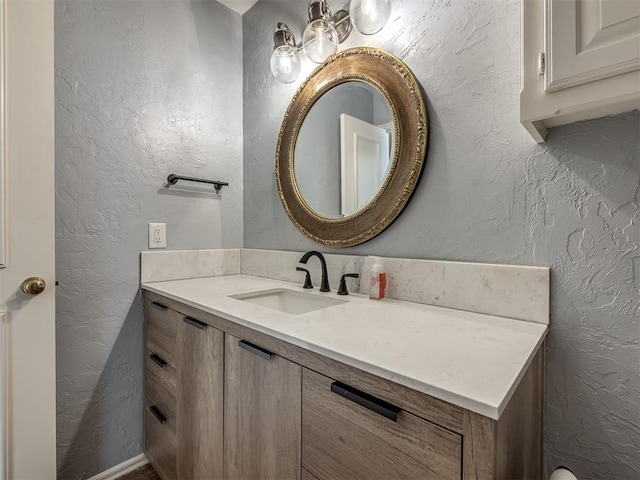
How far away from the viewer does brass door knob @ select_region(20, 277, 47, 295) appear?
1032 millimetres

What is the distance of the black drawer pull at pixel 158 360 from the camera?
135 cm

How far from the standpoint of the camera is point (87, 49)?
136 cm

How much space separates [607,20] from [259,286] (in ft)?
4.46

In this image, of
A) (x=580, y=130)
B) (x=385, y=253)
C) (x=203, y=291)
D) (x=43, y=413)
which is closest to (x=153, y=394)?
(x=43, y=413)

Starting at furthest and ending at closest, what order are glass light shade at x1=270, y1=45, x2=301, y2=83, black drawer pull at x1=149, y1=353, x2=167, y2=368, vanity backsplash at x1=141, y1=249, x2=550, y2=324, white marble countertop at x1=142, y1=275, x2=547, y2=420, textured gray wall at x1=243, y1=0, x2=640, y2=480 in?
1. glass light shade at x1=270, y1=45, x2=301, y2=83
2. black drawer pull at x1=149, y1=353, x2=167, y2=368
3. vanity backsplash at x1=141, y1=249, x2=550, y2=324
4. textured gray wall at x1=243, y1=0, x2=640, y2=480
5. white marble countertop at x1=142, y1=275, x2=547, y2=420

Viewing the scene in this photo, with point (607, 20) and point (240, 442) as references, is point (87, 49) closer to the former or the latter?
point (240, 442)

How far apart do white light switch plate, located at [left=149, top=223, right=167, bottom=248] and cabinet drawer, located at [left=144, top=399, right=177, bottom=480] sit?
73cm

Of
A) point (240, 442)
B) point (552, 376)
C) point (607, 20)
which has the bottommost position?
point (240, 442)

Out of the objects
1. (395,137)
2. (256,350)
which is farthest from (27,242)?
(395,137)

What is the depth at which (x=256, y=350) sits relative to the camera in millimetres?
866

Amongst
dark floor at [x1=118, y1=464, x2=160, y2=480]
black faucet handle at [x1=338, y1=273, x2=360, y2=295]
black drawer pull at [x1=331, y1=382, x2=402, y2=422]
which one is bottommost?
dark floor at [x1=118, y1=464, x2=160, y2=480]

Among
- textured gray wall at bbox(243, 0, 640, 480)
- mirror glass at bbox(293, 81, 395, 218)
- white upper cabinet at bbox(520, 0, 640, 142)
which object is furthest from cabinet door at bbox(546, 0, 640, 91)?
mirror glass at bbox(293, 81, 395, 218)

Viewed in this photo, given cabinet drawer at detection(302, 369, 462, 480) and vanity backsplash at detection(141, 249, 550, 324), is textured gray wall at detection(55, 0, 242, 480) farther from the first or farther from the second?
cabinet drawer at detection(302, 369, 462, 480)

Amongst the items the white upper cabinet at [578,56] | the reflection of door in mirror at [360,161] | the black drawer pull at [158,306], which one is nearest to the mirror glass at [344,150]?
the reflection of door in mirror at [360,161]
